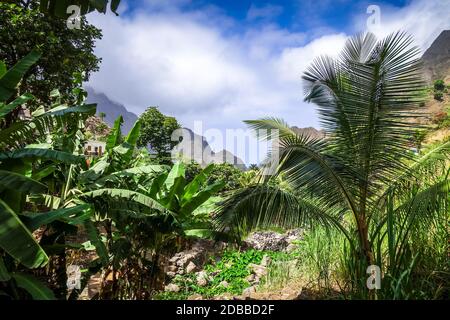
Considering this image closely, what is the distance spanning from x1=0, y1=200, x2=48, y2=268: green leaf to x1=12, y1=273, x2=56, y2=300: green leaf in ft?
1.65

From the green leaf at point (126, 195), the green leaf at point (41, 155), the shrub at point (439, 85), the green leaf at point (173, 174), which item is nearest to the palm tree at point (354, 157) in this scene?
the green leaf at point (126, 195)

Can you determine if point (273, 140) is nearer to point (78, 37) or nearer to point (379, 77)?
point (379, 77)

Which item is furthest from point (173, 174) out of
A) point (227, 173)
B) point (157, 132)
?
point (157, 132)

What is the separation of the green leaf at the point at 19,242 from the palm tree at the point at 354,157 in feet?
5.79

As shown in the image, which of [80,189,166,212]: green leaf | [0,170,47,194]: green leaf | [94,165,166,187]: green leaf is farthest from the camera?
[94,165,166,187]: green leaf

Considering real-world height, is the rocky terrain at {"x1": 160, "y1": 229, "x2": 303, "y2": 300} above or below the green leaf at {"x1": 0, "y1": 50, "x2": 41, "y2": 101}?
below

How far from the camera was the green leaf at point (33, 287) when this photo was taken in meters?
2.97

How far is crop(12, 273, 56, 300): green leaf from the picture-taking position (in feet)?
9.74

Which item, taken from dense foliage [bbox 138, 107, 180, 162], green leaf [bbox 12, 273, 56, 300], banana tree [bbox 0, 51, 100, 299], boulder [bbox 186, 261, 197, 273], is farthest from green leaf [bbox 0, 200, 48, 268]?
dense foliage [bbox 138, 107, 180, 162]

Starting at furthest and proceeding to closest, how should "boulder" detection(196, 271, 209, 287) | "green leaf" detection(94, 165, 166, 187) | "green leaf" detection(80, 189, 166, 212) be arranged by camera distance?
"boulder" detection(196, 271, 209, 287) → "green leaf" detection(94, 165, 166, 187) → "green leaf" detection(80, 189, 166, 212)

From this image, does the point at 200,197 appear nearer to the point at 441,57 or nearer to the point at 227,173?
the point at 227,173

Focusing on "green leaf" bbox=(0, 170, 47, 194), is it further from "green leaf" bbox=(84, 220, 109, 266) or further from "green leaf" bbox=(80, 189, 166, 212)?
"green leaf" bbox=(80, 189, 166, 212)

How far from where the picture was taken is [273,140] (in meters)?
4.12
